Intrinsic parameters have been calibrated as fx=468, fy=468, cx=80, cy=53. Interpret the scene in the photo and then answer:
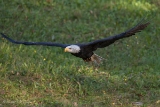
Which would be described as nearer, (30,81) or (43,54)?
(30,81)

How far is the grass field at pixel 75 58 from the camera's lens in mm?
7770

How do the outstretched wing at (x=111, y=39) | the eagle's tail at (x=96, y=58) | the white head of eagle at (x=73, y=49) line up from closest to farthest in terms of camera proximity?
the outstretched wing at (x=111, y=39), the white head of eagle at (x=73, y=49), the eagle's tail at (x=96, y=58)

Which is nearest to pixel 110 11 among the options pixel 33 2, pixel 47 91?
pixel 33 2

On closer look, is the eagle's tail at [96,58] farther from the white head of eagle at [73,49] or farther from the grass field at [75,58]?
the white head of eagle at [73,49]

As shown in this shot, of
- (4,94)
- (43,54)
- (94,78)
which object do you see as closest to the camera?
(4,94)

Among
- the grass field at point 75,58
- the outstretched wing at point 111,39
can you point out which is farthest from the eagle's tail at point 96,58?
the outstretched wing at point 111,39

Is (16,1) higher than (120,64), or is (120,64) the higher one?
(16,1)

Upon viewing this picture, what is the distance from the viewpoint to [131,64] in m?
10.1

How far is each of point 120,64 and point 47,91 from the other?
2.61 m

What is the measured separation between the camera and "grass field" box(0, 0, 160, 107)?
306 inches

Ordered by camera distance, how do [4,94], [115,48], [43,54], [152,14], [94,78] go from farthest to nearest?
[152,14] < [115,48] < [43,54] < [94,78] < [4,94]

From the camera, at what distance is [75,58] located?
397 inches

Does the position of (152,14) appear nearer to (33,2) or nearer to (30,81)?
(33,2)

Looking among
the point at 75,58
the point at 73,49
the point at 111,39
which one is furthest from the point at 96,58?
the point at 75,58
